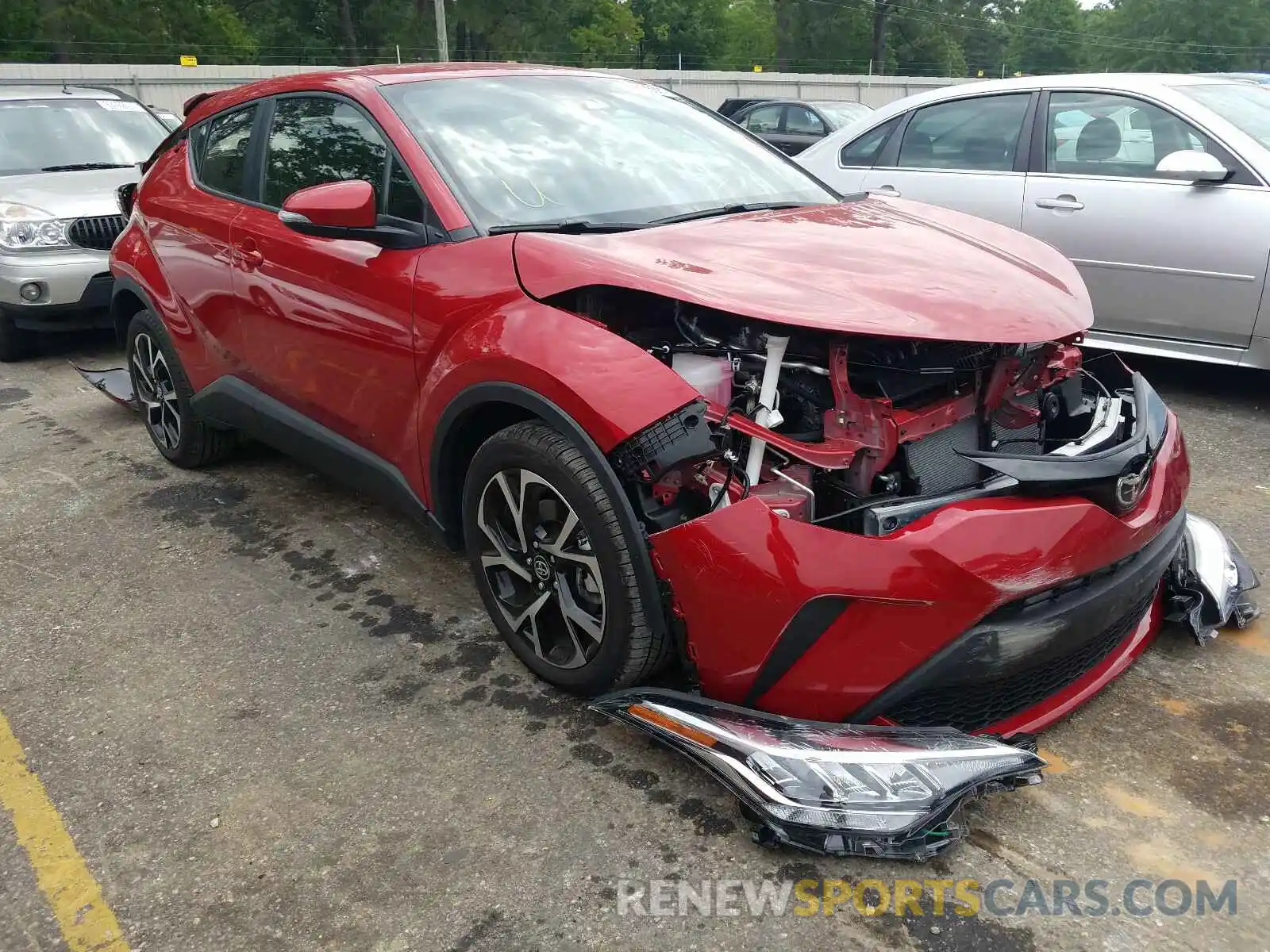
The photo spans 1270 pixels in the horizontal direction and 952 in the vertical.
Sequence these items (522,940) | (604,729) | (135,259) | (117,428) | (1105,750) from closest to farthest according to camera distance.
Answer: (522,940), (1105,750), (604,729), (135,259), (117,428)

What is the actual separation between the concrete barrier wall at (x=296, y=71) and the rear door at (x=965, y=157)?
28.1 ft

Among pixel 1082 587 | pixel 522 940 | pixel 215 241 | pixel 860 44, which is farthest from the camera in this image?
pixel 860 44

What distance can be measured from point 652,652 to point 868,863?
0.70m

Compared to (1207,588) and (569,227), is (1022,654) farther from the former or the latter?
(569,227)

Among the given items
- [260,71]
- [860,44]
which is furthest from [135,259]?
[860,44]

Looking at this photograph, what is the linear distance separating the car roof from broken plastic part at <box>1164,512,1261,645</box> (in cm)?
848

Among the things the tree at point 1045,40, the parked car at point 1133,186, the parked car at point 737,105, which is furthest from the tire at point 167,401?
the tree at point 1045,40

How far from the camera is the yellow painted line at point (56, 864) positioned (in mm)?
2146

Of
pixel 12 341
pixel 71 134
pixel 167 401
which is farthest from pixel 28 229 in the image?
pixel 167 401

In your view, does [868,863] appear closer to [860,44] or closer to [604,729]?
[604,729]

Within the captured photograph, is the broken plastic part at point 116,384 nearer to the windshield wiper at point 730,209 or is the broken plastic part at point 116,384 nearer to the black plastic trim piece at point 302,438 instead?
the black plastic trim piece at point 302,438

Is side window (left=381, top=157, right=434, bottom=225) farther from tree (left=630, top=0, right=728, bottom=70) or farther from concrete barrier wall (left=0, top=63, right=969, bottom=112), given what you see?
tree (left=630, top=0, right=728, bottom=70)

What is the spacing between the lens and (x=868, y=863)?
2238 millimetres

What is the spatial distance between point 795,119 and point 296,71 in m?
13.9
